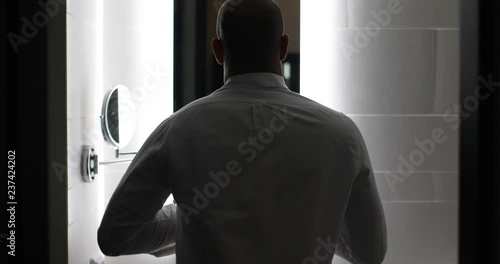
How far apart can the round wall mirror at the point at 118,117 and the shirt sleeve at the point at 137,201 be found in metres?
0.60

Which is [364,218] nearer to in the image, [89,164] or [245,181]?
[245,181]

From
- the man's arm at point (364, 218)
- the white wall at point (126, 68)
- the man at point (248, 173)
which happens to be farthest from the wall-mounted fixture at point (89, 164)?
the man's arm at point (364, 218)

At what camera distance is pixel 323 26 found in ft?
5.34

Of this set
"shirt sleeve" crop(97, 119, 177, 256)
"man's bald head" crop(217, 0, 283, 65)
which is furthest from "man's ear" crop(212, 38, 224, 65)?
"shirt sleeve" crop(97, 119, 177, 256)

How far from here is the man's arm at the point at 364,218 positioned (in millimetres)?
913

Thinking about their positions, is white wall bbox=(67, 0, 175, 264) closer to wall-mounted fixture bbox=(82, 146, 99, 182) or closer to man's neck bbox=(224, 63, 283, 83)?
wall-mounted fixture bbox=(82, 146, 99, 182)

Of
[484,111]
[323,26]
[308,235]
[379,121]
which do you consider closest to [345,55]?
[323,26]

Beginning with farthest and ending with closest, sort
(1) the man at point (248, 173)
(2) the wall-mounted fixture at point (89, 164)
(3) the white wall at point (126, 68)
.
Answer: (3) the white wall at point (126, 68) < (2) the wall-mounted fixture at point (89, 164) < (1) the man at point (248, 173)

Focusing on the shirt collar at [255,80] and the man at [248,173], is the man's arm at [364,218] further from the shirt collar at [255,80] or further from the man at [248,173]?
the shirt collar at [255,80]

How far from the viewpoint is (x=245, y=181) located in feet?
2.85

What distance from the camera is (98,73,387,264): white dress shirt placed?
0.87 m

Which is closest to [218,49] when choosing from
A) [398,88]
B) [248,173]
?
[248,173]

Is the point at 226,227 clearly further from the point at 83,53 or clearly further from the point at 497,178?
the point at 83,53

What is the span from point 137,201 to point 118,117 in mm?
675
